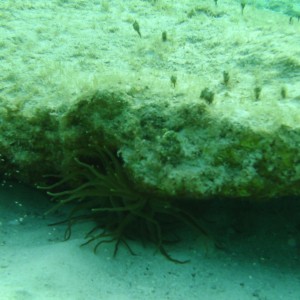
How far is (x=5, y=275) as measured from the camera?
140 inches

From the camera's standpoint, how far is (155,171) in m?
3.47

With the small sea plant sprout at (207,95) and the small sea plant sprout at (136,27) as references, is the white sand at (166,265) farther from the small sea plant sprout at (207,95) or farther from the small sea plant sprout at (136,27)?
the small sea plant sprout at (136,27)

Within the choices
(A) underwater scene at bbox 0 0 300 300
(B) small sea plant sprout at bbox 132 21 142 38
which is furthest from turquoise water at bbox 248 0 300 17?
(A) underwater scene at bbox 0 0 300 300

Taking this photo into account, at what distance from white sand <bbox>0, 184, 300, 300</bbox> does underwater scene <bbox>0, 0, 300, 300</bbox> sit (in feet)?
0.05

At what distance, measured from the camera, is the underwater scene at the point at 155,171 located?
3365 millimetres

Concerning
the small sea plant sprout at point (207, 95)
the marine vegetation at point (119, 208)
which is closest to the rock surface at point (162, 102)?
the small sea plant sprout at point (207, 95)

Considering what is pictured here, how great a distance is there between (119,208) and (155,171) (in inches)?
22.5

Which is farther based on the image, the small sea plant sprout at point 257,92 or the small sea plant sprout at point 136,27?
the small sea plant sprout at point 136,27

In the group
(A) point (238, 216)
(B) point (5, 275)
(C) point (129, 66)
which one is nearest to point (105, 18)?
(C) point (129, 66)

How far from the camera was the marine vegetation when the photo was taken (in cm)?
378

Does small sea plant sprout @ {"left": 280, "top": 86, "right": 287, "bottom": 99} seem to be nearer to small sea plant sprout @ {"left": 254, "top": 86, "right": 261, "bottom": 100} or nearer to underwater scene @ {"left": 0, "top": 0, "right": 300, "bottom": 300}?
underwater scene @ {"left": 0, "top": 0, "right": 300, "bottom": 300}

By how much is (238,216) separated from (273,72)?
1.70m

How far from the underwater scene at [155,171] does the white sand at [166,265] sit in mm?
14

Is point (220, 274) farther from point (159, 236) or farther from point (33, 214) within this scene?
point (33, 214)
